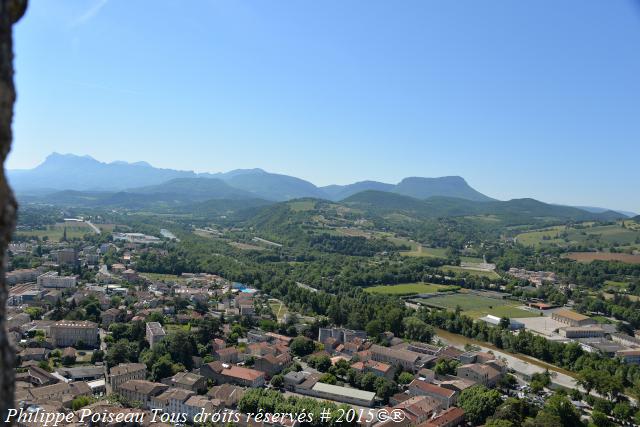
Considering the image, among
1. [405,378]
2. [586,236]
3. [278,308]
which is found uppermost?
[586,236]

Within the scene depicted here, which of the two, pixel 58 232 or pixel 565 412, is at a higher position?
pixel 565 412

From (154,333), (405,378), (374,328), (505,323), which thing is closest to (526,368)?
(405,378)

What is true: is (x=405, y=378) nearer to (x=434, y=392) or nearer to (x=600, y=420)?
(x=434, y=392)

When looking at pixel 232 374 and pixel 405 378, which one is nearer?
pixel 232 374

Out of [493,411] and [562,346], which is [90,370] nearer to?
[493,411]

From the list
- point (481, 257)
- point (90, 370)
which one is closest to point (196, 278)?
point (90, 370)

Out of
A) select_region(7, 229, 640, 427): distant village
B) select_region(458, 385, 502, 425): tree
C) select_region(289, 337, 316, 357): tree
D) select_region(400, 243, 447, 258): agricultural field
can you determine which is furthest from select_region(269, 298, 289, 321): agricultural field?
select_region(400, 243, 447, 258): agricultural field

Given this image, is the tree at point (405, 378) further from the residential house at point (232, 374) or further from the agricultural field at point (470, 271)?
the agricultural field at point (470, 271)

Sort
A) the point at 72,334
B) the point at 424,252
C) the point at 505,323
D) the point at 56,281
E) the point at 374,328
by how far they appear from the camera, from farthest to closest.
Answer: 1. the point at 424,252
2. the point at 56,281
3. the point at 505,323
4. the point at 374,328
5. the point at 72,334

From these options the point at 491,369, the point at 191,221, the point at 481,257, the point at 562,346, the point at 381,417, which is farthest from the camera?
the point at 191,221
